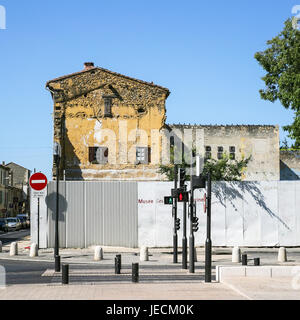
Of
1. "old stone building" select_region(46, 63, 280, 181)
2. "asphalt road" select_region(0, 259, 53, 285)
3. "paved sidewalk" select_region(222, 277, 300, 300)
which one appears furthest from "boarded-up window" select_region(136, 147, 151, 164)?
"paved sidewalk" select_region(222, 277, 300, 300)

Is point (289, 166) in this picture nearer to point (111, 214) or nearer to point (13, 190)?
point (111, 214)

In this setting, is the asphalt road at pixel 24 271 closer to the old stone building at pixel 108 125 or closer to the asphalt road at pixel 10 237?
the asphalt road at pixel 10 237

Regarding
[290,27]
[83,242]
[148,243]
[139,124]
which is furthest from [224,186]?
[139,124]

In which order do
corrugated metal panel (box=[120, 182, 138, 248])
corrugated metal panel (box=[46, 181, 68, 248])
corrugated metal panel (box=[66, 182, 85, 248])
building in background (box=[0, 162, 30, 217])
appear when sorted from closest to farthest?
corrugated metal panel (box=[46, 181, 68, 248]) → corrugated metal panel (box=[66, 182, 85, 248]) → corrugated metal panel (box=[120, 182, 138, 248]) → building in background (box=[0, 162, 30, 217])

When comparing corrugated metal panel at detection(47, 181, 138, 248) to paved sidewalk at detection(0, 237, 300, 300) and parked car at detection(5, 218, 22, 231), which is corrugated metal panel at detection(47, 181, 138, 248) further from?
parked car at detection(5, 218, 22, 231)

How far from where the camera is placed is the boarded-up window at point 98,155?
1869 inches

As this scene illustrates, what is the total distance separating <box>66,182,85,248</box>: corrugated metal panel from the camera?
31.3 m

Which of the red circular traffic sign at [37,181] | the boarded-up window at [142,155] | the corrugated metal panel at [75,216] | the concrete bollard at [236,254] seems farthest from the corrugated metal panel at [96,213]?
the boarded-up window at [142,155]

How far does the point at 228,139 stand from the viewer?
192 ft

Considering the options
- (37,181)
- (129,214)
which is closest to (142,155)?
(129,214)

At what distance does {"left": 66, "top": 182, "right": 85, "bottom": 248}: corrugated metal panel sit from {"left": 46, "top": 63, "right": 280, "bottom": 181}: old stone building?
49.9 feet
